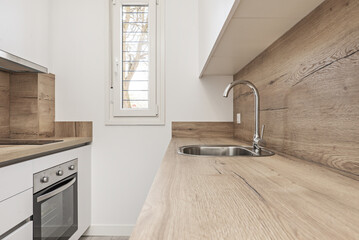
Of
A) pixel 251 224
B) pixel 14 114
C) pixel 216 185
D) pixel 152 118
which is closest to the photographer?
pixel 251 224

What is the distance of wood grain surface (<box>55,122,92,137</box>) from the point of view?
229cm

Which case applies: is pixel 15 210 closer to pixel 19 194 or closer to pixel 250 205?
pixel 19 194

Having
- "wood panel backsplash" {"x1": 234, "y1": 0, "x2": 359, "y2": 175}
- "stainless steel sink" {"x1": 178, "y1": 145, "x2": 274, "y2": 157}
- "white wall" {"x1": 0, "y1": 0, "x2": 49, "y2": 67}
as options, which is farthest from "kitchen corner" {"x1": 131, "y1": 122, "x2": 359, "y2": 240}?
"white wall" {"x1": 0, "y1": 0, "x2": 49, "y2": 67}

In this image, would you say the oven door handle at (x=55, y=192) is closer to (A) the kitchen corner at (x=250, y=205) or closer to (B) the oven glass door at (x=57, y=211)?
(B) the oven glass door at (x=57, y=211)

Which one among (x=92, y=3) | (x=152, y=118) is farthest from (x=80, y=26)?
(x=152, y=118)

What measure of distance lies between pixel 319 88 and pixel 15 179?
144 centimetres

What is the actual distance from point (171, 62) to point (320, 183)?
1.86m

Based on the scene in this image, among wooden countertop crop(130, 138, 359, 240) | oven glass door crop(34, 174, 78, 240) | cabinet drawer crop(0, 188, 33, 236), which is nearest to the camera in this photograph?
wooden countertop crop(130, 138, 359, 240)

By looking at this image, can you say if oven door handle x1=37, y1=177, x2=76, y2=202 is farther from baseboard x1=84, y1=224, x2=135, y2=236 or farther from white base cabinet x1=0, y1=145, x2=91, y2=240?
baseboard x1=84, y1=224, x2=135, y2=236

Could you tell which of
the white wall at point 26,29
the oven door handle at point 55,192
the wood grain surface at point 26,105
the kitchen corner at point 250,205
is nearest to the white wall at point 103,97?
the white wall at point 26,29

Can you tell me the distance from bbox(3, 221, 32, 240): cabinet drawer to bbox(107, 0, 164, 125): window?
3.59 feet

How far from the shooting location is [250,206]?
452mm

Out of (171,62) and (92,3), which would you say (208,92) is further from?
(92,3)

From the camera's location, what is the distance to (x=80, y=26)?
2.31 m
